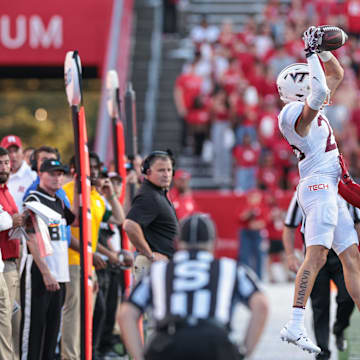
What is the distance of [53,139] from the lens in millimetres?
24922

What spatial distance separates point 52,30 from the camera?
1975 cm

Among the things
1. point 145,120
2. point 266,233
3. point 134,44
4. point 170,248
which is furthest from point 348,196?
point 134,44

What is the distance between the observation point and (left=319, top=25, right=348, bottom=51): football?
7.35 m

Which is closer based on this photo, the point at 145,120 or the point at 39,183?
the point at 39,183

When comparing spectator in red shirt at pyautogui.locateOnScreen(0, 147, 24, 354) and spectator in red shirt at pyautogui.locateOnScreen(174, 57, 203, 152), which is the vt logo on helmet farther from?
spectator in red shirt at pyautogui.locateOnScreen(174, 57, 203, 152)

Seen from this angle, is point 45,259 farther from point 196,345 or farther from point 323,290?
point 196,345

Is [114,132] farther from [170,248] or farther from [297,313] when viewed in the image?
[297,313]

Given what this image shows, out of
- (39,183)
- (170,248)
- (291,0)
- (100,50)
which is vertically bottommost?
(170,248)

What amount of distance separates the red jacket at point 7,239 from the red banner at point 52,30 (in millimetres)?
11965

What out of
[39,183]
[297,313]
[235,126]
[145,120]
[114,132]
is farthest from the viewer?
[145,120]

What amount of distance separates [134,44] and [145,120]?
2350 mm

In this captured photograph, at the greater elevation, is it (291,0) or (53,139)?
(291,0)

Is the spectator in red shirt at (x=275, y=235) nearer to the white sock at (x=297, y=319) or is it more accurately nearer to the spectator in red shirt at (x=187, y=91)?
the spectator in red shirt at (x=187, y=91)

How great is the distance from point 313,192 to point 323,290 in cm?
→ 161
